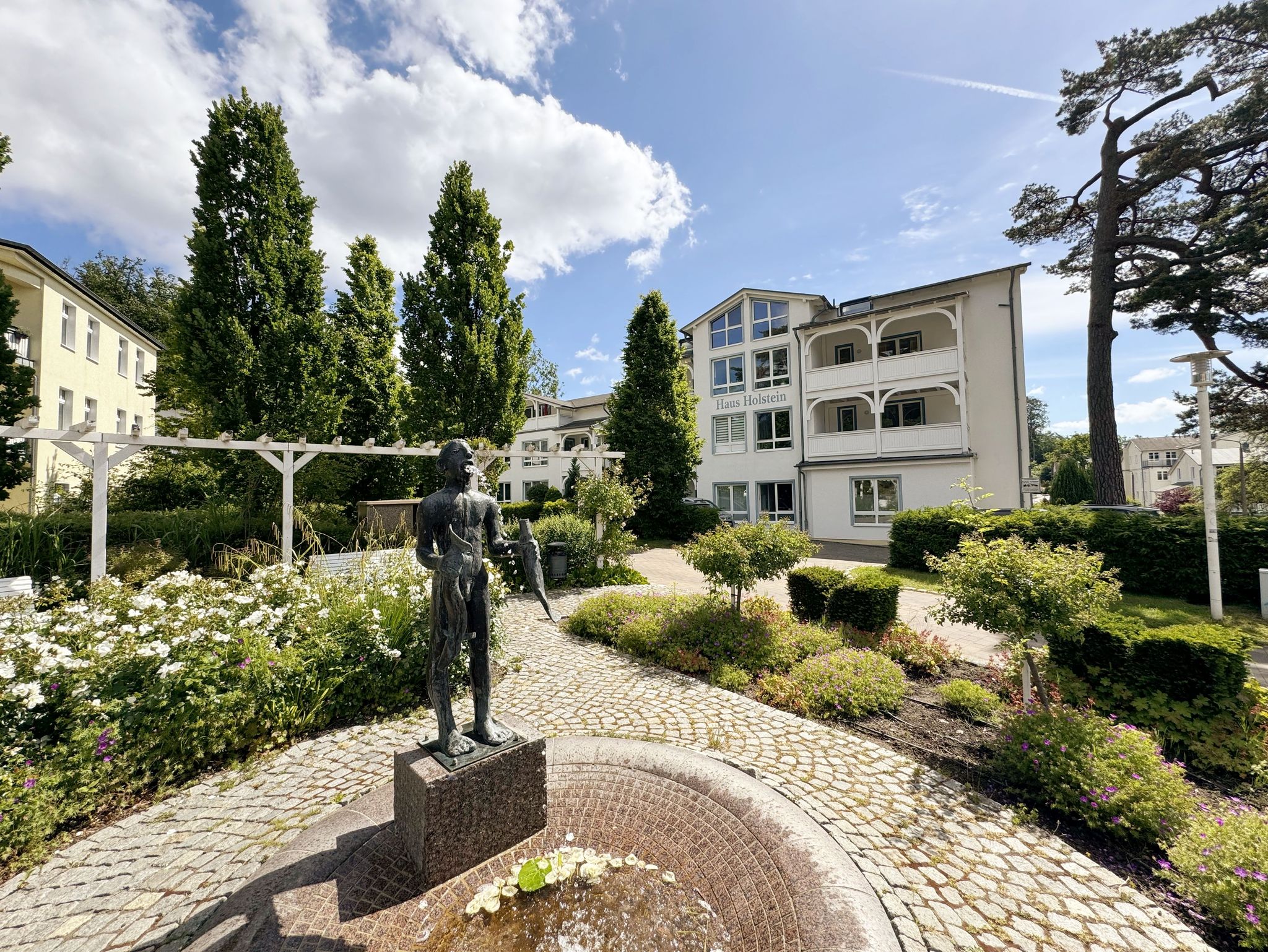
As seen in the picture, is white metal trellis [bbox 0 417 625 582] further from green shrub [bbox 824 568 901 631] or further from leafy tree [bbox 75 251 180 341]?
leafy tree [bbox 75 251 180 341]

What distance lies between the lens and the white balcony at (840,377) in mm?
20031

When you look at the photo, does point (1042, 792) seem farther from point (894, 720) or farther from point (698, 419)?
point (698, 419)

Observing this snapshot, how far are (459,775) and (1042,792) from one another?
4.48 metres

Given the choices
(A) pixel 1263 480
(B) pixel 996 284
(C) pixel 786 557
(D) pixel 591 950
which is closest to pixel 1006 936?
(D) pixel 591 950

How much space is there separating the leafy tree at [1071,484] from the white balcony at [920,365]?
15580 millimetres

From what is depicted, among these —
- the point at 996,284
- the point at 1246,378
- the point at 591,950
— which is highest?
the point at 996,284

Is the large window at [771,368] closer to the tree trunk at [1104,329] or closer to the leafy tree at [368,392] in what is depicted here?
the tree trunk at [1104,329]

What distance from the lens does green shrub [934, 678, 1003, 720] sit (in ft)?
17.3

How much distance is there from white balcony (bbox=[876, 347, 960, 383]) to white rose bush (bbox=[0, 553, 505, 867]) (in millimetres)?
19464

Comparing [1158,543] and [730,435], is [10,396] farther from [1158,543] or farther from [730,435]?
[1158,543]

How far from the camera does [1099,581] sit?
456 cm

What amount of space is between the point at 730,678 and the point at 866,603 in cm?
291

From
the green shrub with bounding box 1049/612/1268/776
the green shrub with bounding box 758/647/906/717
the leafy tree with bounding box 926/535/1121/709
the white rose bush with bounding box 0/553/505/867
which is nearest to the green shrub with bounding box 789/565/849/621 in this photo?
the green shrub with bounding box 758/647/906/717

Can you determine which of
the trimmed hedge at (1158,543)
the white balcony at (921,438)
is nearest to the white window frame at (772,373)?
the white balcony at (921,438)
